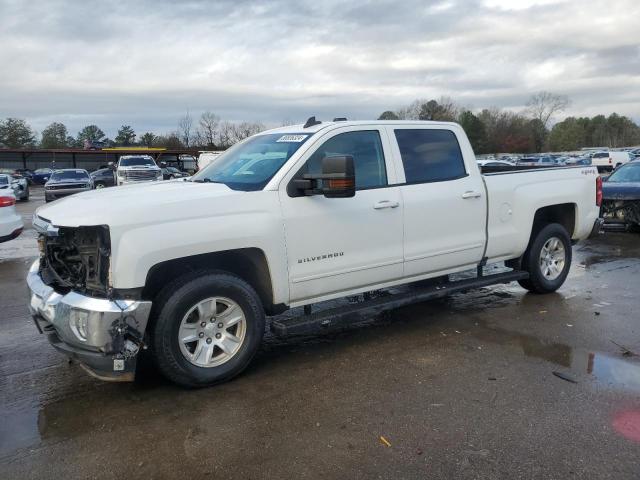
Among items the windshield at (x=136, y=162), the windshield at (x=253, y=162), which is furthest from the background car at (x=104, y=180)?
the windshield at (x=253, y=162)

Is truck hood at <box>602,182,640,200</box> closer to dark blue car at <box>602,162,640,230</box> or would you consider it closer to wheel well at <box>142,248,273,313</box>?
dark blue car at <box>602,162,640,230</box>

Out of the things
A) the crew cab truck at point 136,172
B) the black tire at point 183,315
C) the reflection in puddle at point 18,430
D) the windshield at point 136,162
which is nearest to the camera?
the reflection in puddle at point 18,430

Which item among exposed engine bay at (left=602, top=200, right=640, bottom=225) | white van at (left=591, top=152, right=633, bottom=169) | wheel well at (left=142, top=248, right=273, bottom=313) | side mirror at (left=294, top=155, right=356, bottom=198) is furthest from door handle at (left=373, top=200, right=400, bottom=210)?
white van at (left=591, top=152, right=633, bottom=169)

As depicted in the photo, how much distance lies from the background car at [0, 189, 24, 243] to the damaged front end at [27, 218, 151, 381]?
3.81 m

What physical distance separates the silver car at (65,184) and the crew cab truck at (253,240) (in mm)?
23911

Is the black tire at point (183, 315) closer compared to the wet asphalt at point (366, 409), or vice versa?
the wet asphalt at point (366, 409)

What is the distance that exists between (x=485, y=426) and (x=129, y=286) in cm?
256

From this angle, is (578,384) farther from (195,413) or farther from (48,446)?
(48,446)

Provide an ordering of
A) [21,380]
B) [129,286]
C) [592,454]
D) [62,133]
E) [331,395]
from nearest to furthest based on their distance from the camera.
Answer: [592,454]
[129,286]
[331,395]
[21,380]
[62,133]

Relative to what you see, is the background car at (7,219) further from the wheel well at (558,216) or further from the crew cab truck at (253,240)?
the wheel well at (558,216)

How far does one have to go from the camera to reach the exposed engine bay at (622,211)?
1190 cm

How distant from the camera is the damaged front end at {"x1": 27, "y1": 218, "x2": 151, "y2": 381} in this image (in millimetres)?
3725

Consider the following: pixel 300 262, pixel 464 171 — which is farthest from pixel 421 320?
pixel 300 262

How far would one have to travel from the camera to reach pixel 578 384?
4242 millimetres
